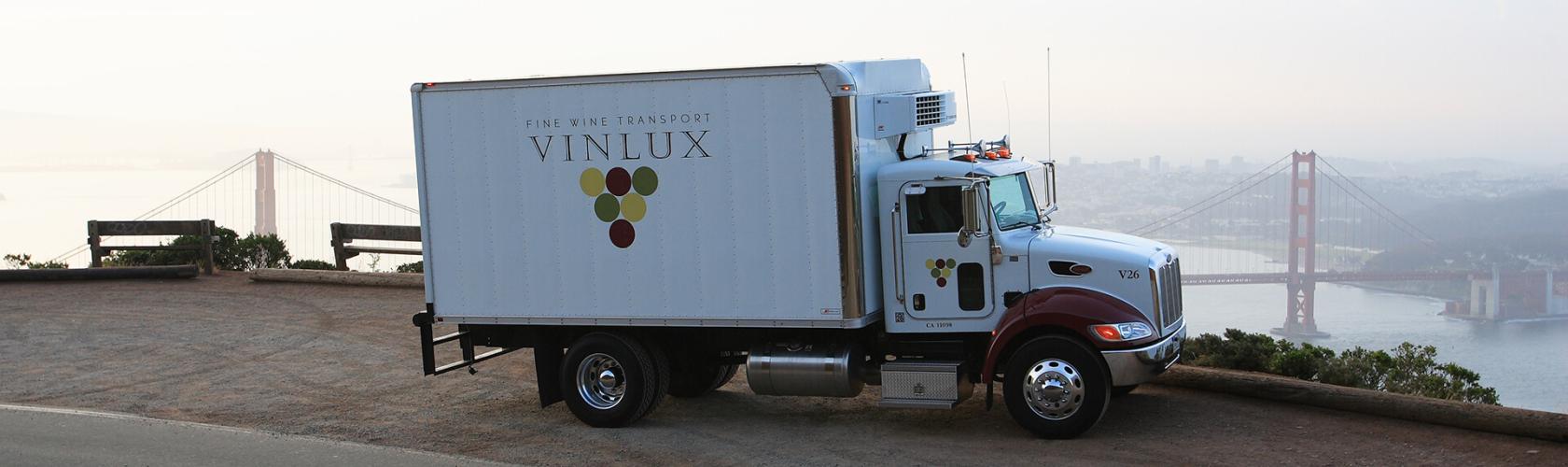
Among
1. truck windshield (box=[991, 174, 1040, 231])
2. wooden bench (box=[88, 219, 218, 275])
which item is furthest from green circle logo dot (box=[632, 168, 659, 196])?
wooden bench (box=[88, 219, 218, 275])

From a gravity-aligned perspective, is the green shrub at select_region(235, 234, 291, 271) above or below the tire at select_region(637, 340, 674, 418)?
above

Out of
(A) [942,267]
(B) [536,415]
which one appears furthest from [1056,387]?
(B) [536,415]

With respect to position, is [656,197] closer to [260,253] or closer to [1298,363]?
[1298,363]

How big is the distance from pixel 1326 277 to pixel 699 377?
4316 cm

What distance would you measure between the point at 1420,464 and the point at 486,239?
7.59 meters

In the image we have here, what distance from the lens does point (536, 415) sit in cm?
1230

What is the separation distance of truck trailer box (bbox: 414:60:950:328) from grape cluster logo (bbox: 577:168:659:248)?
0.04ft

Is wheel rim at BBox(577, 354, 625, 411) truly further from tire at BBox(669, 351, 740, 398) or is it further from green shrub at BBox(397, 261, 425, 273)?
green shrub at BBox(397, 261, 425, 273)

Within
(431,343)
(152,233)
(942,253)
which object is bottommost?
(431,343)

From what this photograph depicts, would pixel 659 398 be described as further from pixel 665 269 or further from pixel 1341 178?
pixel 1341 178

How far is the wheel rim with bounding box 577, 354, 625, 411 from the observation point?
11703mm

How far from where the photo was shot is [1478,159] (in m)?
74.5

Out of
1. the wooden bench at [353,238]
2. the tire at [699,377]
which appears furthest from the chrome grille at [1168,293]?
the wooden bench at [353,238]

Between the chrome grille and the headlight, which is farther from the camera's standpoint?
the chrome grille
